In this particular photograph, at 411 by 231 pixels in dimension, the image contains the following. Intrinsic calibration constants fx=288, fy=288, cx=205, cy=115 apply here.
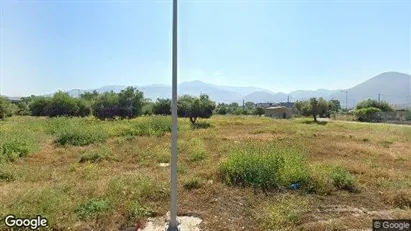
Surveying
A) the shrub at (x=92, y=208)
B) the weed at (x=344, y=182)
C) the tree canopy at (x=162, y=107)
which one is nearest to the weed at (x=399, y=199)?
the weed at (x=344, y=182)

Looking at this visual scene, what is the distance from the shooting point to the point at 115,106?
38.7 m

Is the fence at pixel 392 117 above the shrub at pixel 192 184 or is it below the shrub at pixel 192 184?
above

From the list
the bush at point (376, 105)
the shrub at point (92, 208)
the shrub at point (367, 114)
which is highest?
the bush at point (376, 105)

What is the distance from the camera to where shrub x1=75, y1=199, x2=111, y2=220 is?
497 centimetres

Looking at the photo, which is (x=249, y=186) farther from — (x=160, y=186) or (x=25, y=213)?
(x=25, y=213)

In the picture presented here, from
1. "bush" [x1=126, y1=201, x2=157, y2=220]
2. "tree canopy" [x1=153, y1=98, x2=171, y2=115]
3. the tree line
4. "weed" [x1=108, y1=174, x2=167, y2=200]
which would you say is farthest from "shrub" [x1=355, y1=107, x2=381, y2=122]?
"bush" [x1=126, y1=201, x2=157, y2=220]

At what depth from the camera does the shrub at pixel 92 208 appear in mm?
4972

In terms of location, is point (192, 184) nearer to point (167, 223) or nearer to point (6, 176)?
point (167, 223)

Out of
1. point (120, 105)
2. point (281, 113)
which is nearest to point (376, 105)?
point (281, 113)

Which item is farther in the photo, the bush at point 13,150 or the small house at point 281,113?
the small house at point 281,113

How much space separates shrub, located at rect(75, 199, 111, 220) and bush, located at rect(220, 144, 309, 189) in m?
2.95

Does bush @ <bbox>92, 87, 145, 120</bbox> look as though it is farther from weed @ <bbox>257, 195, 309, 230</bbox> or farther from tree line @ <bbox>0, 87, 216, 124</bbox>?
weed @ <bbox>257, 195, 309, 230</bbox>

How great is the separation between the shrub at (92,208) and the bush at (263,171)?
295cm

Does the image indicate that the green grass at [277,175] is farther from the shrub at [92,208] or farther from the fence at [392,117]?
the fence at [392,117]
